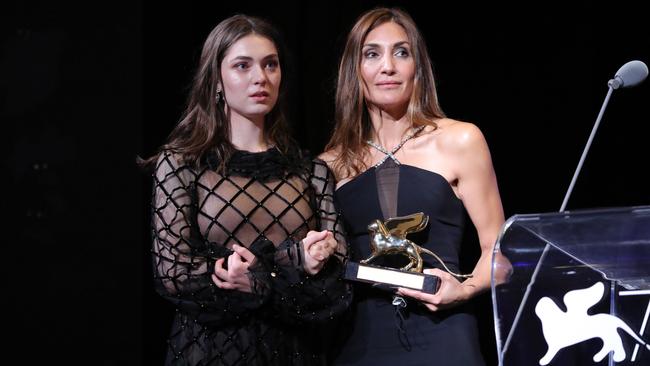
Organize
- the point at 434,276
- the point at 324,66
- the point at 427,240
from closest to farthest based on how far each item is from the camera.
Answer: the point at 434,276
the point at 427,240
the point at 324,66

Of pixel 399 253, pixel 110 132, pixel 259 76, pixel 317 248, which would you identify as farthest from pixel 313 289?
pixel 110 132

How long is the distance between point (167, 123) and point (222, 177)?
1051mm

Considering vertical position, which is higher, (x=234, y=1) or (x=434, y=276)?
(x=234, y=1)

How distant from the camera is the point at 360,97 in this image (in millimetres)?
2219

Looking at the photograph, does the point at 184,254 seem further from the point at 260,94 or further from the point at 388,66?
the point at 388,66

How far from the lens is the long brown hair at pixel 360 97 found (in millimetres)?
2160

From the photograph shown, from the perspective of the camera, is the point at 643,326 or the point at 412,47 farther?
the point at 412,47

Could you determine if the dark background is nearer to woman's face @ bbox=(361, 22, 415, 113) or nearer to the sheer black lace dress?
woman's face @ bbox=(361, 22, 415, 113)

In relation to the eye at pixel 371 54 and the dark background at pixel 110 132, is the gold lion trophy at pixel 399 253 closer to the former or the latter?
the eye at pixel 371 54

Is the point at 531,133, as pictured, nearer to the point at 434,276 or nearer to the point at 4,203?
the point at 434,276

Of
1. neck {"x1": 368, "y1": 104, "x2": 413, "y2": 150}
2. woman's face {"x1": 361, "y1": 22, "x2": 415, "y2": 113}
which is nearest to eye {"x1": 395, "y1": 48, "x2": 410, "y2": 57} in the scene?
woman's face {"x1": 361, "y1": 22, "x2": 415, "y2": 113}

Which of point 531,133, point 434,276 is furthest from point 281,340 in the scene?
point 531,133

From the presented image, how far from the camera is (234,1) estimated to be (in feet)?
9.75

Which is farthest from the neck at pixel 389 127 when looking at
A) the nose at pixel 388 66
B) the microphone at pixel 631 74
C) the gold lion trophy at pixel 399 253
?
the microphone at pixel 631 74
